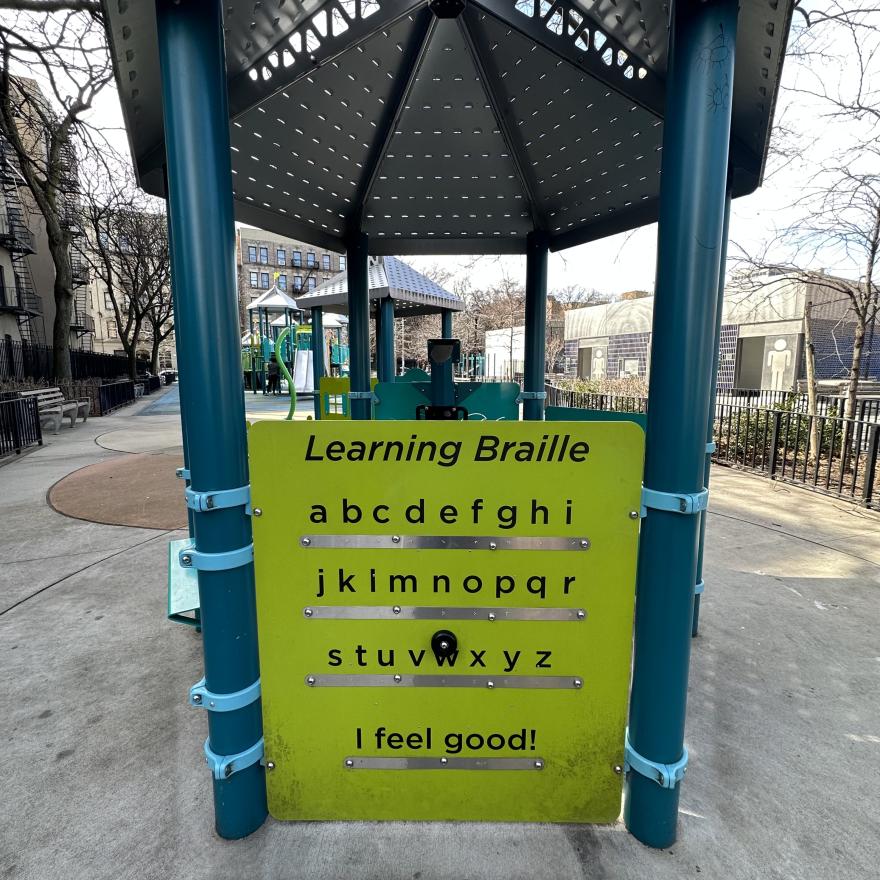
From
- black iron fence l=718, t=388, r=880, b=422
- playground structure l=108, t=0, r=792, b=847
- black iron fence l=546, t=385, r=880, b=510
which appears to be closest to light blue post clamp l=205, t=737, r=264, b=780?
playground structure l=108, t=0, r=792, b=847

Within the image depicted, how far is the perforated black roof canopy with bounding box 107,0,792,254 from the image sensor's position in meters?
2.33

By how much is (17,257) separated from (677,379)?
32.8m

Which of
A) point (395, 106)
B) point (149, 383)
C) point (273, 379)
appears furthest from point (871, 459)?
point (149, 383)


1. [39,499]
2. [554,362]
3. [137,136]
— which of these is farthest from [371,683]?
[554,362]

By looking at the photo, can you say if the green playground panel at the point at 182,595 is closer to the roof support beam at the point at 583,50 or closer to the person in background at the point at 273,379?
the roof support beam at the point at 583,50

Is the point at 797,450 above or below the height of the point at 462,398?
below

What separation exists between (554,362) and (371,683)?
35.9 metres

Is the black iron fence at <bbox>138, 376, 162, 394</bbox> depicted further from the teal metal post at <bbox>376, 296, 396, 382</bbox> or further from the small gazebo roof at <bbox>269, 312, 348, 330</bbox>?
the teal metal post at <bbox>376, 296, 396, 382</bbox>

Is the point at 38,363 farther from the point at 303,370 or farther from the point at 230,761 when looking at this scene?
the point at 230,761

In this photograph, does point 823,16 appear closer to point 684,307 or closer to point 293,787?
point 684,307

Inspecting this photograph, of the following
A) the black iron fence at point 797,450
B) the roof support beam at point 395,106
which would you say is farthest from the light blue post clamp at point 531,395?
the black iron fence at point 797,450

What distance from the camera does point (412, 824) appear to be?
6.37 feet

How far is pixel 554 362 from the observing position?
36.3m

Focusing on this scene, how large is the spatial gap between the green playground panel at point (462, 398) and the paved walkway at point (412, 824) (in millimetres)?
2339
